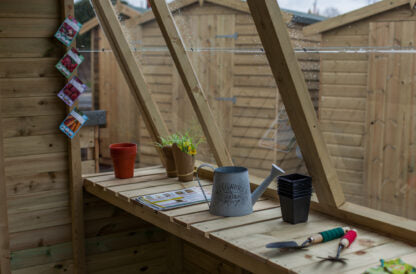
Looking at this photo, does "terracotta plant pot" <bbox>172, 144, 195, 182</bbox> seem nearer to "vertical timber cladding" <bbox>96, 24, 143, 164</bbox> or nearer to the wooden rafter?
"vertical timber cladding" <bbox>96, 24, 143, 164</bbox>

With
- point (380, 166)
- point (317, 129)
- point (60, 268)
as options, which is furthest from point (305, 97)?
point (60, 268)

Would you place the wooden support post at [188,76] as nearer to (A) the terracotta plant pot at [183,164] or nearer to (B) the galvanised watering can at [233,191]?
(A) the terracotta plant pot at [183,164]

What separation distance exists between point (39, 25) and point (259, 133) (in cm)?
130

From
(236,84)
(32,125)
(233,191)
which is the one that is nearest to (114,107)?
(32,125)

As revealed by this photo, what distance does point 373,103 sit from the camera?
5.88ft

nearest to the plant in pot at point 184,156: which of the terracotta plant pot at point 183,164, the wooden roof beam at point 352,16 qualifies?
the terracotta plant pot at point 183,164

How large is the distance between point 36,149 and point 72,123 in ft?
0.78

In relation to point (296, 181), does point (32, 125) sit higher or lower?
higher

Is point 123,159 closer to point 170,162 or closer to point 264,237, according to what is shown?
point 170,162

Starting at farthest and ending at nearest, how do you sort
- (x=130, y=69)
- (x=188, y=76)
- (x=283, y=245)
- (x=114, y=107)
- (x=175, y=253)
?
(x=114, y=107) < (x=175, y=253) < (x=130, y=69) < (x=188, y=76) < (x=283, y=245)

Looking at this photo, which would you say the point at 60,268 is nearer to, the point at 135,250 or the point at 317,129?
the point at 135,250

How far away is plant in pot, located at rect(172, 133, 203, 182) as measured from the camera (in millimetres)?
2580

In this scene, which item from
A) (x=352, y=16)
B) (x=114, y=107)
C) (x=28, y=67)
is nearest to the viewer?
(x=352, y=16)

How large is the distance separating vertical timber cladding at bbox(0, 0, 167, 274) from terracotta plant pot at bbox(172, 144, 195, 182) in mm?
634
